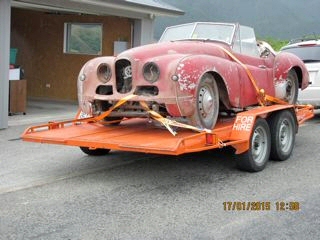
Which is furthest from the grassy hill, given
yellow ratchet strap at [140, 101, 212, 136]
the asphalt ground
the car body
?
yellow ratchet strap at [140, 101, 212, 136]

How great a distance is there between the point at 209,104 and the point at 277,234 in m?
2.29

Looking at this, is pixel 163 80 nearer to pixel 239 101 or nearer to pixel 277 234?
pixel 239 101

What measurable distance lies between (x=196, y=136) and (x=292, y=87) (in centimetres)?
384

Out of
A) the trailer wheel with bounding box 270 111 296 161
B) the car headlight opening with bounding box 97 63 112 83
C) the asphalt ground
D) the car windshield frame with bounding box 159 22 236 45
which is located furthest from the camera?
the car windshield frame with bounding box 159 22 236 45

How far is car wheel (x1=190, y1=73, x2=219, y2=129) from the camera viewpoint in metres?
6.56

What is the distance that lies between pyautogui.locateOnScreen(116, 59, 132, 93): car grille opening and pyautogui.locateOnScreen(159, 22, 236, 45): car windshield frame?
1653 mm

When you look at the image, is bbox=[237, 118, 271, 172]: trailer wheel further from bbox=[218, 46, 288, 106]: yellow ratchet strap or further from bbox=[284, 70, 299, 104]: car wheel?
bbox=[284, 70, 299, 104]: car wheel

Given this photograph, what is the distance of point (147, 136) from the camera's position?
21.8 feet

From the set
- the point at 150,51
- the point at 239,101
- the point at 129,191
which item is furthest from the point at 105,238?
the point at 239,101

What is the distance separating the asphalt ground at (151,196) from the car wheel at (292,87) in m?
1.08

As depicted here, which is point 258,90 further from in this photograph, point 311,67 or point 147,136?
point 311,67

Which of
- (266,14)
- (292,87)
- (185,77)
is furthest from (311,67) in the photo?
(266,14)

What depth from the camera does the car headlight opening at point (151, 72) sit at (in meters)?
6.50

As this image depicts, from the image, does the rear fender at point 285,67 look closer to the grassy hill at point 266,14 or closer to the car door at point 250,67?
the car door at point 250,67
